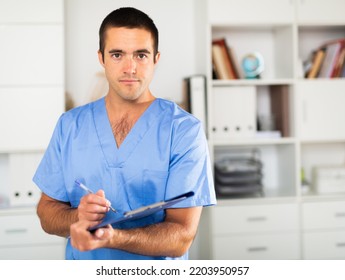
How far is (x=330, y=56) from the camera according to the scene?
195cm

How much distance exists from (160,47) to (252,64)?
62 cm

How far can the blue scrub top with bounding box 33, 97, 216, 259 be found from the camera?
3.17 ft

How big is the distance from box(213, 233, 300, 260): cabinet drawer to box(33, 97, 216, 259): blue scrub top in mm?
940

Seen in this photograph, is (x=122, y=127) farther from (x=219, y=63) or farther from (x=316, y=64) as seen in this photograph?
(x=316, y=64)

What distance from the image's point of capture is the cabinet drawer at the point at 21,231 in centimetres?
165

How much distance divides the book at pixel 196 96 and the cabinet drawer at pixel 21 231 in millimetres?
683

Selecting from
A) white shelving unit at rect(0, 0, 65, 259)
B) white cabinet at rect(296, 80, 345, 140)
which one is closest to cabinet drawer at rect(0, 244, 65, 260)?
white shelving unit at rect(0, 0, 65, 259)

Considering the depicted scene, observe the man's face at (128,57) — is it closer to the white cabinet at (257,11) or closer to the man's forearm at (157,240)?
the man's forearm at (157,240)

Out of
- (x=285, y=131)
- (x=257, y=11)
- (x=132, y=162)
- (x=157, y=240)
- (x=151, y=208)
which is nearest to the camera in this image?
(x=151, y=208)

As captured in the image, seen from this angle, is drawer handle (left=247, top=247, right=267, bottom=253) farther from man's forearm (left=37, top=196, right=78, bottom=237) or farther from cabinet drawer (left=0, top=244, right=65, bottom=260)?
man's forearm (left=37, top=196, right=78, bottom=237)

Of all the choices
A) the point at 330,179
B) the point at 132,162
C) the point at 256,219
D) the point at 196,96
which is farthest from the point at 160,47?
the point at 330,179

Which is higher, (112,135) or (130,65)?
(130,65)

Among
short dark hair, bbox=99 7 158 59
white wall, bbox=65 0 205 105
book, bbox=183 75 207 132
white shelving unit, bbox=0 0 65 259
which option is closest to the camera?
short dark hair, bbox=99 7 158 59
